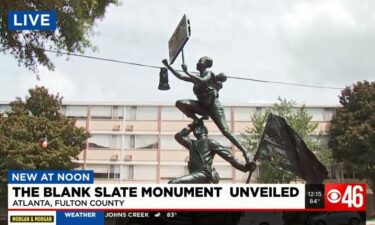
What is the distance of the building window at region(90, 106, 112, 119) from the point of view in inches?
2051

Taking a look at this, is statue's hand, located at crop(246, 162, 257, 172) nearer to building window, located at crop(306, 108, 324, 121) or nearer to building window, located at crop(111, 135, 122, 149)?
building window, located at crop(111, 135, 122, 149)

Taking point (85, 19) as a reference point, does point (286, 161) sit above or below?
below

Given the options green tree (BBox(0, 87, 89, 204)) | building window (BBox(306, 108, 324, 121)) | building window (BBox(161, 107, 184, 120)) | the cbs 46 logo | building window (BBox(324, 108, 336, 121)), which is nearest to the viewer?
the cbs 46 logo

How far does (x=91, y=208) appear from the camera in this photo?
8.53 m

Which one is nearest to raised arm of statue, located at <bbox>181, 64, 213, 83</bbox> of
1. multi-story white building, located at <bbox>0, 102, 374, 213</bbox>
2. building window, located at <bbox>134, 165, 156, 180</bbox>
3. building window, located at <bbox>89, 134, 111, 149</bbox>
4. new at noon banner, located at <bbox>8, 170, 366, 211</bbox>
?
new at noon banner, located at <bbox>8, 170, 366, 211</bbox>

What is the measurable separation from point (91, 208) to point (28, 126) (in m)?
31.5

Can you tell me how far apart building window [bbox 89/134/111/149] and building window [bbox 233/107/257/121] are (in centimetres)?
1223

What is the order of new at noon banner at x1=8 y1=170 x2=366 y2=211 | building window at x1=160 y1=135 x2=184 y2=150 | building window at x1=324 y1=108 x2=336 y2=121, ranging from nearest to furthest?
new at noon banner at x1=8 y1=170 x2=366 y2=211 < building window at x1=324 y1=108 x2=336 y2=121 < building window at x1=160 y1=135 x2=184 y2=150

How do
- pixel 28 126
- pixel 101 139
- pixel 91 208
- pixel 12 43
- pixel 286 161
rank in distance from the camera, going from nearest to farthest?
pixel 91 208 → pixel 286 161 → pixel 12 43 → pixel 28 126 → pixel 101 139

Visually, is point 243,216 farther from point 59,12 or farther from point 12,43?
point 12,43

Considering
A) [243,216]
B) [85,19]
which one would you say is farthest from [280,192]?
[85,19]

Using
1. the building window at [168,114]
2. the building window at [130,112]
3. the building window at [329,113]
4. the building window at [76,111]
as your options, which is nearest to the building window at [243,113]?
the building window at [168,114]

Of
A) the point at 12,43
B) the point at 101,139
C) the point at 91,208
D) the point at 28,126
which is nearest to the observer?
the point at 91,208

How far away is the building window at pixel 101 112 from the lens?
52.1 metres
